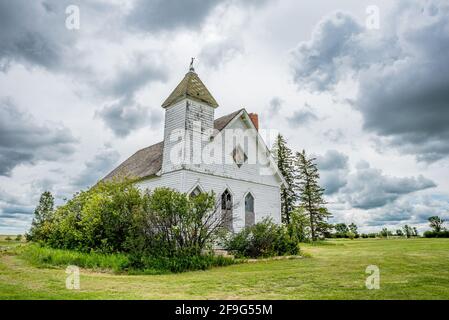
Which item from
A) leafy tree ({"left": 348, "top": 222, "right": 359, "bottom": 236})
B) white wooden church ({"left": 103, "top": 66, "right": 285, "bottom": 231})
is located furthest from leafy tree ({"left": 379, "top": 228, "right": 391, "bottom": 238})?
white wooden church ({"left": 103, "top": 66, "right": 285, "bottom": 231})

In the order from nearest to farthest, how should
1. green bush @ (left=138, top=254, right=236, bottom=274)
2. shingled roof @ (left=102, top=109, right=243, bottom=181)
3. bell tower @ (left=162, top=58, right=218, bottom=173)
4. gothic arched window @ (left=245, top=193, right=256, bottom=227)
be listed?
1. green bush @ (left=138, top=254, right=236, bottom=274)
2. bell tower @ (left=162, top=58, right=218, bottom=173)
3. shingled roof @ (left=102, top=109, right=243, bottom=181)
4. gothic arched window @ (left=245, top=193, right=256, bottom=227)

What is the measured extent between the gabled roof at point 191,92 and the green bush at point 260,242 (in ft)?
24.9

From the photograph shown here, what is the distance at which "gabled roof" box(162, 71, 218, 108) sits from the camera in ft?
61.8

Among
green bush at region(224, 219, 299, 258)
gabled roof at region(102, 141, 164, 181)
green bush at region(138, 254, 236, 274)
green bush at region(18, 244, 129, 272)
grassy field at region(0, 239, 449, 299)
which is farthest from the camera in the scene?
gabled roof at region(102, 141, 164, 181)

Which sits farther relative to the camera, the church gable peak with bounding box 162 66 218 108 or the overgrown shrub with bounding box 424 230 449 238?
the overgrown shrub with bounding box 424 230 449 238

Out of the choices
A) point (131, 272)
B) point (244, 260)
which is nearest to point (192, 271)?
point (131, 272)

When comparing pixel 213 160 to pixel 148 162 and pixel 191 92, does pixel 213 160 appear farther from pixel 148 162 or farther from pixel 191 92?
pixel 148 162

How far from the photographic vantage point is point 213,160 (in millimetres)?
19375

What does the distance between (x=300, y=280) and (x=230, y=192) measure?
1171 centimetres

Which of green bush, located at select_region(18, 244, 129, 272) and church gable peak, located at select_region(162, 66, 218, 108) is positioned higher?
church gable peak, located at select_region(162, 66, 218, 108)

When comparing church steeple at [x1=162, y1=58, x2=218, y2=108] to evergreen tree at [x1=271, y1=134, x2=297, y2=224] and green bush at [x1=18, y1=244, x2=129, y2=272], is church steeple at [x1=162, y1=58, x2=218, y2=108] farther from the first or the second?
evergreen tree at [x1=271, y1=134, x2=297, y2=224]

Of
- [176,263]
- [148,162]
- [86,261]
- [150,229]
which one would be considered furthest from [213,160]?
[86,261]
